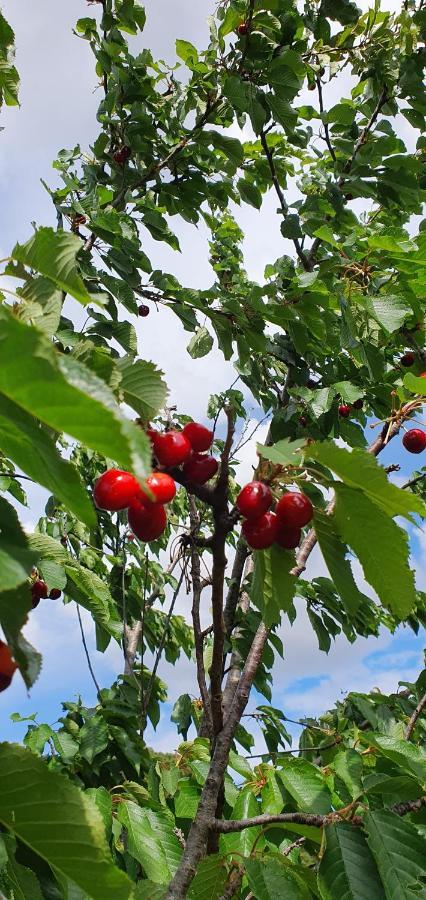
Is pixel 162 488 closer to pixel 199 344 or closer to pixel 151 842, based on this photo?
pixel 151 842

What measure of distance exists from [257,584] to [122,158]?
2976mm

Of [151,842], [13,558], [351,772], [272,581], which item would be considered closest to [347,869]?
[351,772]

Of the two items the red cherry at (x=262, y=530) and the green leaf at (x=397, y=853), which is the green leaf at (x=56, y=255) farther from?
the green leaf at (x=397, y=853)

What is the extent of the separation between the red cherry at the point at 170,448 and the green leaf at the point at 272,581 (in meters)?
0.28

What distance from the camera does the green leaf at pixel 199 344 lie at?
3.40 meters

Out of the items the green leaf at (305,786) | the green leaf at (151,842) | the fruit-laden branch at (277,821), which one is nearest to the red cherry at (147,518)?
the fruit-laden branch at (277,821)

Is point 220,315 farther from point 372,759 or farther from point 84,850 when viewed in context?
point 84,850

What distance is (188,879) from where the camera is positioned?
1.40 metres

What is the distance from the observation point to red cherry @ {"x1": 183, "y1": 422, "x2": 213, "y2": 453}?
131cm

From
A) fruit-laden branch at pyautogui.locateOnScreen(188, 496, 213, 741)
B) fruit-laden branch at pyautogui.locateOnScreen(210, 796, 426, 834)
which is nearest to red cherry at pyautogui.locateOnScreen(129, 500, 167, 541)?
fruit-laden branch at pyautogui.locateOnScreen(188, 496, 213, 741)

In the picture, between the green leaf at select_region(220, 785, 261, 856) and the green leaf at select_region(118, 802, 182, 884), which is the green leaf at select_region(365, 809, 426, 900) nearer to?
the green leaf at select_region(220, 785, 261, 856)

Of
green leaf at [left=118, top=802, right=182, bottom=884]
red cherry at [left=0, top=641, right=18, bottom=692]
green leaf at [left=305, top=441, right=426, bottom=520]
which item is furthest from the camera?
green leaf at [left=118, top=802, right=182, bottom=884]

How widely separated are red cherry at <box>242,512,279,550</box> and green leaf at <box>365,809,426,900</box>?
0.73m

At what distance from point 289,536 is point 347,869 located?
0.77 metres
